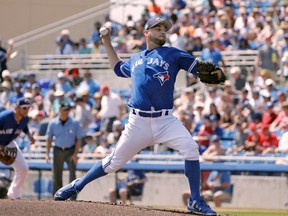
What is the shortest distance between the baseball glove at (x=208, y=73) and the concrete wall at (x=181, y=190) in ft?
23.2

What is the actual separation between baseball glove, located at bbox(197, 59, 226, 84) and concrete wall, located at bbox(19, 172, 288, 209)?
7071mm

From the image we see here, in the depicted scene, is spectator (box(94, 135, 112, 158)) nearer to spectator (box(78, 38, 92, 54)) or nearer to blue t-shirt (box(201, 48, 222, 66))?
blue t-shirt (box(201, 48, 222, 66))

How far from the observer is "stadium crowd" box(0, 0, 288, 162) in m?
18.8

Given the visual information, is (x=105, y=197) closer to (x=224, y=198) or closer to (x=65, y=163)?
(x=65, y=163)

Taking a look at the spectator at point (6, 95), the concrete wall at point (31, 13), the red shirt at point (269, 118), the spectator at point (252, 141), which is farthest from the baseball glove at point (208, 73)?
the concrete wall at point (31, 13)

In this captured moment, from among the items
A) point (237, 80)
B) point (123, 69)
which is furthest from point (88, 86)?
point (123, 69)

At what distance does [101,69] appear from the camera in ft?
83.8

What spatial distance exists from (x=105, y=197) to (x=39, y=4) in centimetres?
1390

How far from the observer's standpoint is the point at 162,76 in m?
10.3

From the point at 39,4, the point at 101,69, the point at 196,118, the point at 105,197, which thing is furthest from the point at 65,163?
the point at 39,4

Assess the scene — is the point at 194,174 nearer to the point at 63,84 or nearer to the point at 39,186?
the point at 39,186

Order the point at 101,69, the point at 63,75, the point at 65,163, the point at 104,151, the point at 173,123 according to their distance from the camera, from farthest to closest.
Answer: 1. the point at 101,69
2. the point at 63,75
3. the point at 104,151
4. the point at 65,163
5. the point at 173,123

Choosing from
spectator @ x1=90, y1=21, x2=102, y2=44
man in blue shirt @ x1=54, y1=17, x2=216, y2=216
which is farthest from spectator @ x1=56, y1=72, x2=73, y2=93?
man in blue shirt @ x1=54, y1=17, x2=216, y2=216

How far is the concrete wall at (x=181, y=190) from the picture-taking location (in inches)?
675
